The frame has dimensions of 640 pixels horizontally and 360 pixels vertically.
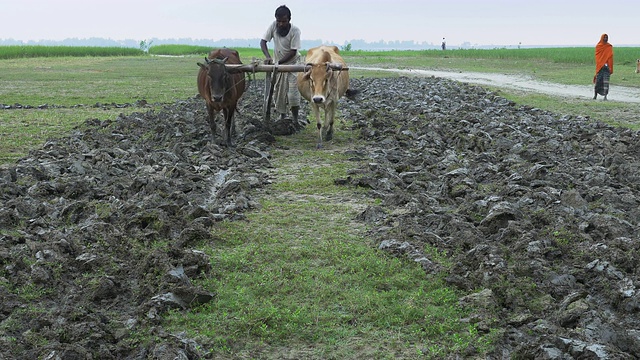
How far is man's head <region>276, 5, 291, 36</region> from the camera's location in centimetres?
1212

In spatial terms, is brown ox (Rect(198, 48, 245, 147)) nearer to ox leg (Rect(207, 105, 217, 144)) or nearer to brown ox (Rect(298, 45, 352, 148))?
ox leg (Rect(207, 105, 217, 144))

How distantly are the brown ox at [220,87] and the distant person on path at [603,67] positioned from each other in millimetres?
11694

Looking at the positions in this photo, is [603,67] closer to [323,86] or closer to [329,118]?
[329,118]

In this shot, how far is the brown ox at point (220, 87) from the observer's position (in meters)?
10.8

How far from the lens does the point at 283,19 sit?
12203mm

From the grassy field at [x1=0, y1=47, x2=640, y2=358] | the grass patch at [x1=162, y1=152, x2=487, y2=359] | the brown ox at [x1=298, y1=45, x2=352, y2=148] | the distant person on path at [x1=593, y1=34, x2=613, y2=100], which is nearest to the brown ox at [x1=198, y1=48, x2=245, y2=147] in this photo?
the brown ox at [x1=298, y1=45, x2=352, y2=148]

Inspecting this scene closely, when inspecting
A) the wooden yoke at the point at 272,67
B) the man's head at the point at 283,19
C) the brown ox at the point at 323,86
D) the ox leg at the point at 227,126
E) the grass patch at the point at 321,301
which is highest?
the man's head at the point at 283,19

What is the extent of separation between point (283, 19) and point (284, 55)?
0.71 meters

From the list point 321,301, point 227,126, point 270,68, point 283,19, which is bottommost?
point 321,301

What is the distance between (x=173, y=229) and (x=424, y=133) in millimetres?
6725

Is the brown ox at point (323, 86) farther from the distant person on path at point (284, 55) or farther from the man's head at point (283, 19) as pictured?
the man's head at point (283, 19)

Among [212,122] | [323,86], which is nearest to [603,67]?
[323,86]

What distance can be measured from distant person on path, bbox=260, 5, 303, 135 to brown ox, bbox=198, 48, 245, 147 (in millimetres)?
1009

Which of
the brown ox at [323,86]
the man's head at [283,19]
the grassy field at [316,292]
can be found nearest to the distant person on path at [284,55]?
the man's head at [283,19]
